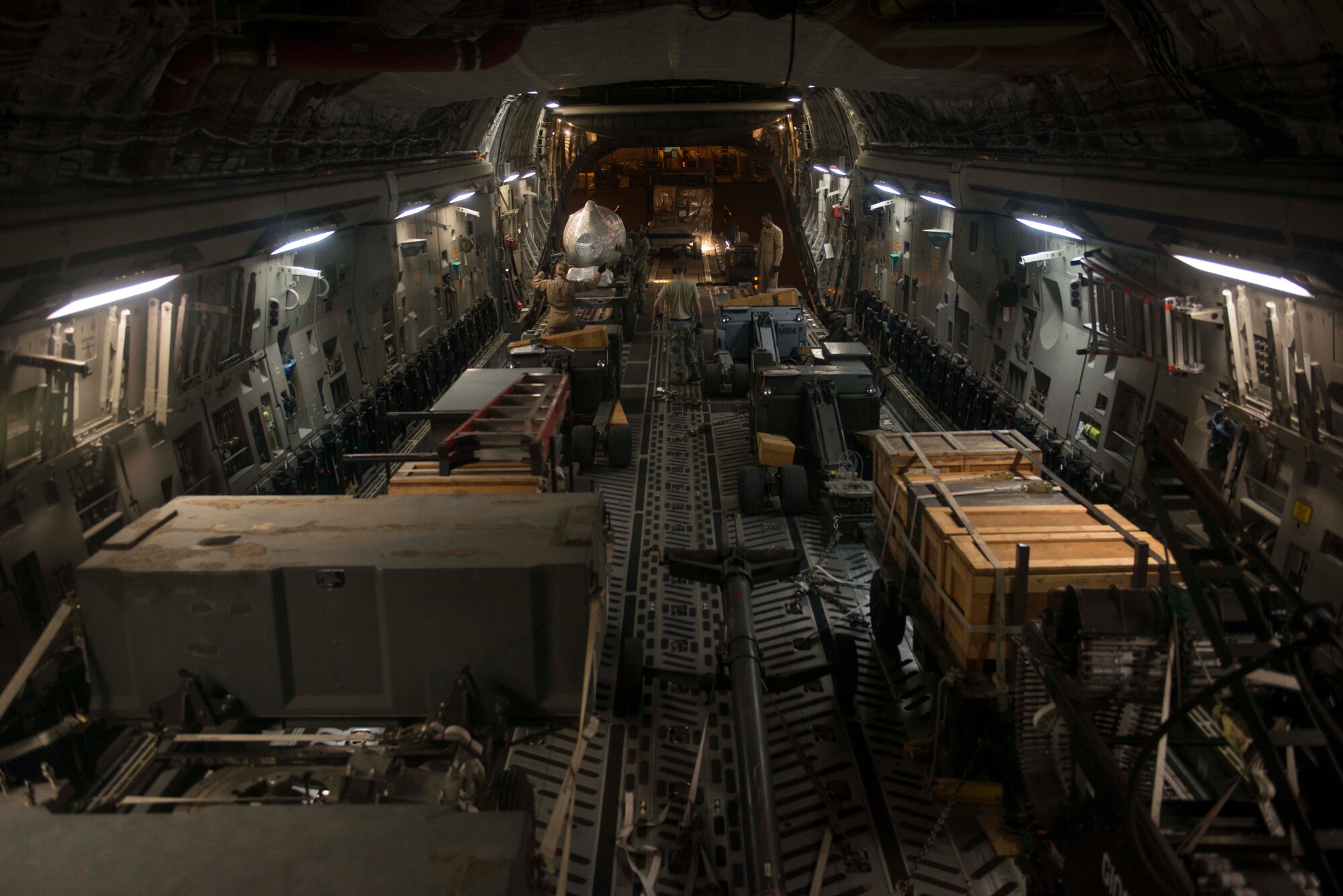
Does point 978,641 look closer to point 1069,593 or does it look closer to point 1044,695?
point 1044,695

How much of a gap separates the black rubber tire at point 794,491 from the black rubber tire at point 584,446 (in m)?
2.55

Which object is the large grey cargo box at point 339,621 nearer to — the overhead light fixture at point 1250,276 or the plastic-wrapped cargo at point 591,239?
the overhead light fixture at point 1250,276

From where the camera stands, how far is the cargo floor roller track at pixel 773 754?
4832 millimetres

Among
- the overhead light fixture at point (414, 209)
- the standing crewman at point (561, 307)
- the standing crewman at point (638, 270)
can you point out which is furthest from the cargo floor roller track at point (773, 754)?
the standing crewman at point (638, 270)

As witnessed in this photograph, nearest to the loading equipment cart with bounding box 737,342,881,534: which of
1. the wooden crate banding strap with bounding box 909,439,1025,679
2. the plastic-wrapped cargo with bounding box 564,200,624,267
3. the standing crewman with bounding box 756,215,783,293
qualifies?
the wooden crate banding strap with bounding box 909,439,1025,679

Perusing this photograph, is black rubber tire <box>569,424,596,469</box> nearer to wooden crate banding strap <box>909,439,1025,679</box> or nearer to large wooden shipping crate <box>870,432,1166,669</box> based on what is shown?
large wooden shipping crate <box>870,432,1166,669</box>

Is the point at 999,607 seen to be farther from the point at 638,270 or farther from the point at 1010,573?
the point at 638,270

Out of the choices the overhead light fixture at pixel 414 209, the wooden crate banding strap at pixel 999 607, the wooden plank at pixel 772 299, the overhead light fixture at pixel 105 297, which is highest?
the overhead light fixture at pixel 414 209

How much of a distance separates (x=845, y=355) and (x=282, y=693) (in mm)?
8375

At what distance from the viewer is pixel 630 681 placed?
6086 mm

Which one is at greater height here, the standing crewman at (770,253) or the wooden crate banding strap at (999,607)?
the standing crewman at (770,253)

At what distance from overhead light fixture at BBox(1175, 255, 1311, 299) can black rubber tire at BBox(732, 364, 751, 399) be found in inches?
310

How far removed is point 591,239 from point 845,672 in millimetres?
12481

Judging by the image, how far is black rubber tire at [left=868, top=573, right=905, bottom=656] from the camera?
256 inches
